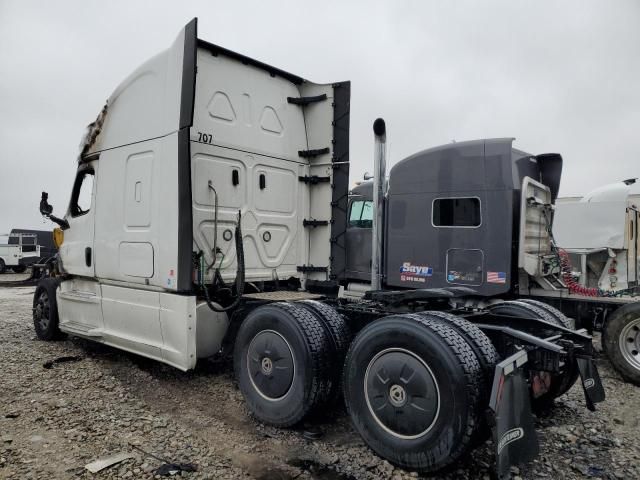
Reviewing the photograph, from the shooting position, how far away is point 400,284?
774cm

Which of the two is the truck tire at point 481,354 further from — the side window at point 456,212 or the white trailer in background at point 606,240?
the white trailer in background at point 606,240

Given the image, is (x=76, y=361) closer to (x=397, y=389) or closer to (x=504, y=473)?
(x=397, y=389)

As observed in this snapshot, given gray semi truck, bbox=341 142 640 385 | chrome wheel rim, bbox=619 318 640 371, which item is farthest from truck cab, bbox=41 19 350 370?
chrome wheel rim, bbox=619 318 640 371

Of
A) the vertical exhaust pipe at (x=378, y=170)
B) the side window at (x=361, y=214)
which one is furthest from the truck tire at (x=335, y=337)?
the side window at (x=361, y=214)

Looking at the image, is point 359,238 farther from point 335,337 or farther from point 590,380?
point 590,380

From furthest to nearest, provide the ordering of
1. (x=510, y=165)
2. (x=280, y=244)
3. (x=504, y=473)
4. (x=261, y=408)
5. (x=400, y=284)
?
(x=400, y=284) < (x=510, y=165) < (x=280, y=244) < (x=261, y=408) < (x=504, y=473)

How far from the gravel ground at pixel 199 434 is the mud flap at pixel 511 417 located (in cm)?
43

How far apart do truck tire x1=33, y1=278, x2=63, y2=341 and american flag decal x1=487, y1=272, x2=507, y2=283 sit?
19.3 ft

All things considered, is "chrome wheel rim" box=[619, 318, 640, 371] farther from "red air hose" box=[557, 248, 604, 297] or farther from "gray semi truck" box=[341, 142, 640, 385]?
"red air hose" box=[557, 248, 604, 297]

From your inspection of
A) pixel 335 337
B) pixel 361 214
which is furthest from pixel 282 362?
pixel 361 214

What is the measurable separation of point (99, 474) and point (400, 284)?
5412 mm

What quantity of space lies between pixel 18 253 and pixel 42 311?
1952 centimetres

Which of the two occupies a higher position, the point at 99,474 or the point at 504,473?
the point at 504,473

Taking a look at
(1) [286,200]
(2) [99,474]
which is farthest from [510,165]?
(2) [99,474]
